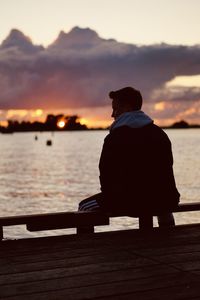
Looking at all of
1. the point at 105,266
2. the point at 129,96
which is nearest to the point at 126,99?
the point at 129,96

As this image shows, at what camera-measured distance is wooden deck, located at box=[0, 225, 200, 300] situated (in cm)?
422

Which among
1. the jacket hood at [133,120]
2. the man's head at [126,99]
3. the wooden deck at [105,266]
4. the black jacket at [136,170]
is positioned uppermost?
the man's head at [126,99]

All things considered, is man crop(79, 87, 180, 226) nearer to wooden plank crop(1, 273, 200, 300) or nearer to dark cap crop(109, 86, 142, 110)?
dark cap crop(109, 86, 142, 110)

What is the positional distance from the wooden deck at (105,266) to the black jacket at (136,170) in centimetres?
44

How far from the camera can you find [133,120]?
21.5 feet

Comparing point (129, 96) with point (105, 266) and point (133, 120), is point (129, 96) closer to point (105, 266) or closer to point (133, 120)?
point (133, 120)

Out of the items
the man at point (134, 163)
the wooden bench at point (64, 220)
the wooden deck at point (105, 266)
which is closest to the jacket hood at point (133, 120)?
the man at point (134, 163)

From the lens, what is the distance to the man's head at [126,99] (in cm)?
652

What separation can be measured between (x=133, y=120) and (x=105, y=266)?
2.12 metres

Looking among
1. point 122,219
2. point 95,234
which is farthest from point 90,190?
point 95,234

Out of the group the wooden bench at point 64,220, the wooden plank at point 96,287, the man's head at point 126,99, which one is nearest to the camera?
the wooden plank at point 96,287

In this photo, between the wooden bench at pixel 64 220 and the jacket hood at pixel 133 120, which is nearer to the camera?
the wooden bench at pixel 64 220

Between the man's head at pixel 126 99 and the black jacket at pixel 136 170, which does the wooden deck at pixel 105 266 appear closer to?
the black jacket at pixel 136 170

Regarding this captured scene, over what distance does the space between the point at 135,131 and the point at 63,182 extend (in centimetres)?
5925
